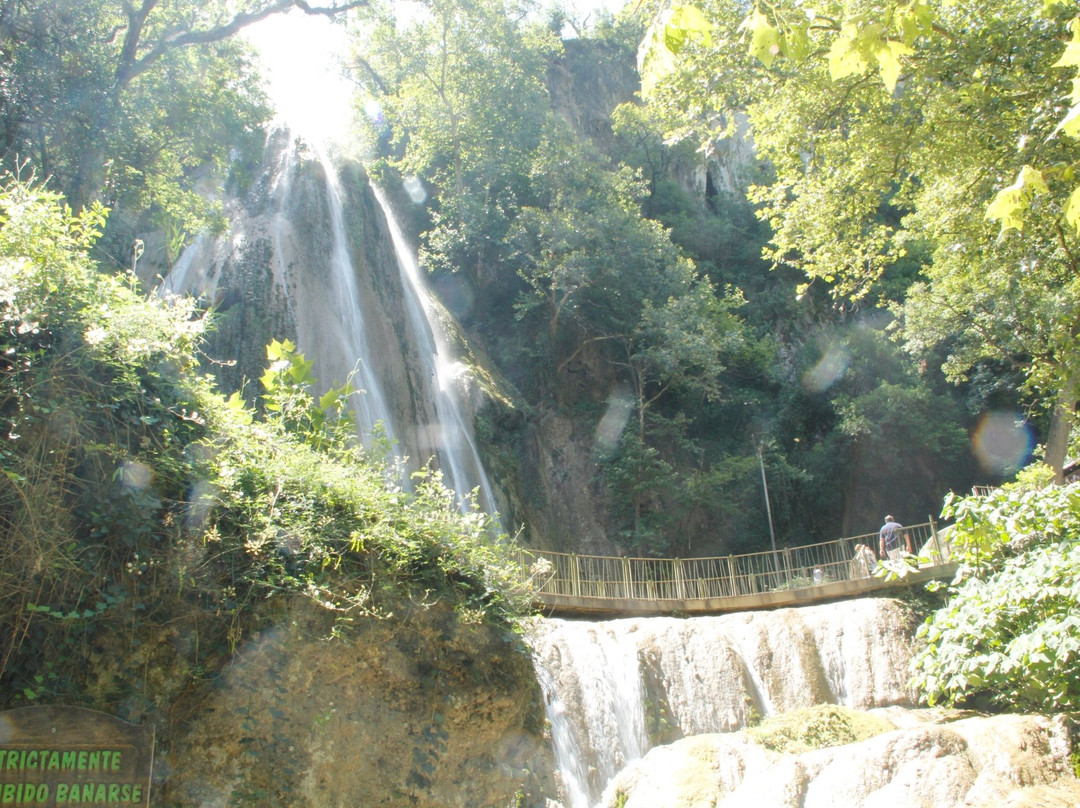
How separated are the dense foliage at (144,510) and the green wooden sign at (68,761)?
0.35 meters

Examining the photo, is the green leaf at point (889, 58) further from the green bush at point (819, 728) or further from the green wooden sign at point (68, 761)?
the green bush at point (819, 728)

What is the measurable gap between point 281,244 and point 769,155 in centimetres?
894

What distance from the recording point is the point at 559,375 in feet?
80.6

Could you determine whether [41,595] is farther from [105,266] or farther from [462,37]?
[462,37]

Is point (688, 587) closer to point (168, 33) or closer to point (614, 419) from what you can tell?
point (614, 419)

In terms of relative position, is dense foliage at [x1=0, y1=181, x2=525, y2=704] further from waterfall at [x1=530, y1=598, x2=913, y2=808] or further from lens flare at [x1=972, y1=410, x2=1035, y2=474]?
lens flare at [x1=972, y1=410, x2=1035, y2=474]

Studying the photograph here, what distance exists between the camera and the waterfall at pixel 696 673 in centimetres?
1032

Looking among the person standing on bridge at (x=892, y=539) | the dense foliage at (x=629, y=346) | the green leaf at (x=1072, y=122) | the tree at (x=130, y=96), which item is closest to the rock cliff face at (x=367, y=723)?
the green leaf at (x=1072, y=122)

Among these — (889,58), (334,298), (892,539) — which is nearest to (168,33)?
(334,298)

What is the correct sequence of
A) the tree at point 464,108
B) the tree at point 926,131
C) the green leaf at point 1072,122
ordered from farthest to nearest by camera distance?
1. the tree at point 464,108
2. the tree at point 926,131
3. the green leaf at point 1072,122

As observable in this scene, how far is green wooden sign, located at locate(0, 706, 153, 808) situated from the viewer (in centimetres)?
414

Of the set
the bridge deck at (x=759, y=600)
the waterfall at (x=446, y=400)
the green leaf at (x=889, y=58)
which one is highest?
the waterfall at (x=446, y=400)

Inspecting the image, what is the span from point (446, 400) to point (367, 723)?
1241 cm

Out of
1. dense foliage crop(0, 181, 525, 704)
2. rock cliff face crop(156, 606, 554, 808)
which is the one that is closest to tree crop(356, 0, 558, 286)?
dense foliage crop(0, 181, 525, 704)
